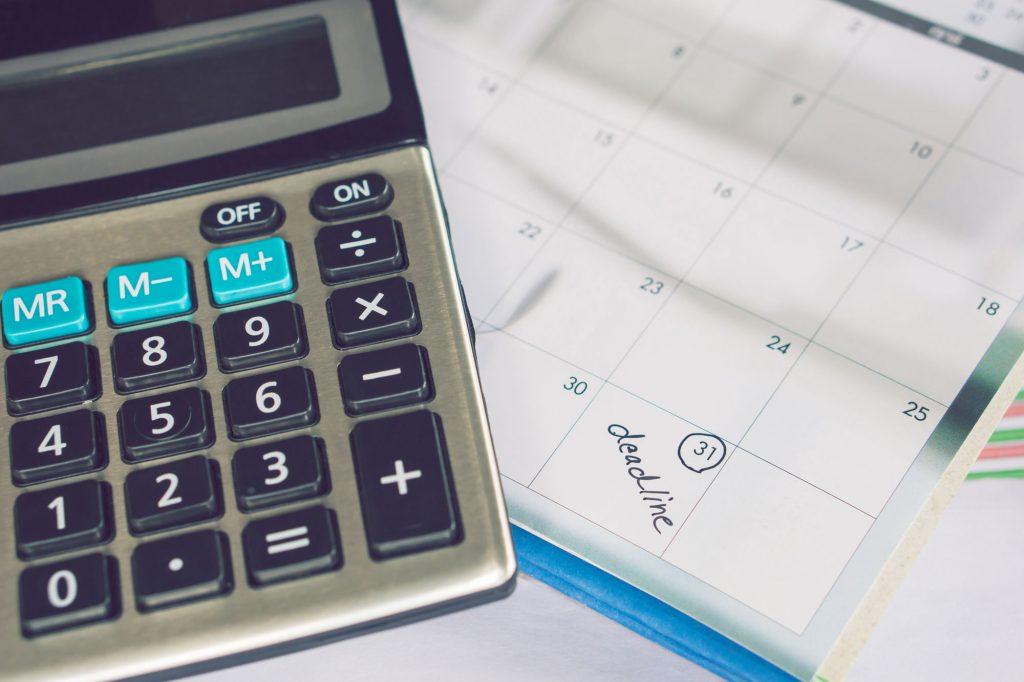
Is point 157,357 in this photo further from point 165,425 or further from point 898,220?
point 898,220

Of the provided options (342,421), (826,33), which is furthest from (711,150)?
(342,421)

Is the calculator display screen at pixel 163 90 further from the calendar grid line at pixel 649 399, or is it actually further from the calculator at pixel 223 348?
the calendar grid line at pixel 649 399

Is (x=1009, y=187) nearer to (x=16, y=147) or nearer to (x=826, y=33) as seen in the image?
(x=826, y=33)

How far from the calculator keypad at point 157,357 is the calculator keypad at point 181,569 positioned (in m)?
0.05

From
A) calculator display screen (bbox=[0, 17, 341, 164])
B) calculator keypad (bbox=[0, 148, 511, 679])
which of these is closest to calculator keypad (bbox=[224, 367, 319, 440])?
calculator keypad (bbox=[0, 148, 511, 679])

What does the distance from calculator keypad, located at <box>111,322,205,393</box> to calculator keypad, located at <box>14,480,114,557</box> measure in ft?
0.11

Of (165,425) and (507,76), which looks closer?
(165,425)

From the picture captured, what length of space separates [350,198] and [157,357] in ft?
0.25

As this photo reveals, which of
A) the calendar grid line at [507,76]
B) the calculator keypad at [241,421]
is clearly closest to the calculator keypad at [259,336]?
the calculator keypad at [241,421]

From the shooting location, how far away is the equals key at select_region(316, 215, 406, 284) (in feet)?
1.01

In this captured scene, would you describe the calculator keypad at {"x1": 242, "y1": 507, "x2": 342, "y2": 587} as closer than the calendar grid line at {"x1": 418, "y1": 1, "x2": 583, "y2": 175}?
Yes

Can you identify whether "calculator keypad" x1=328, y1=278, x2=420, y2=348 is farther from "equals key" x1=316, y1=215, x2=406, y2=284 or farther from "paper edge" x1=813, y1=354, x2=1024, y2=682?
"paper edge" x1=813, y1=354, x2=1024, y2=682

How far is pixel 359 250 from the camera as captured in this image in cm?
31

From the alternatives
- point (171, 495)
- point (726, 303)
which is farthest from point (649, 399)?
point (171, 495)
